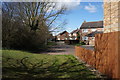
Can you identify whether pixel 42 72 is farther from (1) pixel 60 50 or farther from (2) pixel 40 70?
(1) pixel 60 50

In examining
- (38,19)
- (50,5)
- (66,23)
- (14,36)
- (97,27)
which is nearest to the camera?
(14,36)

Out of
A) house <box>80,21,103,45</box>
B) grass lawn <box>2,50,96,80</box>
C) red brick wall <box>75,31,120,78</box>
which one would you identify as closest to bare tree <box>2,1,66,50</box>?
grass lawn <box>2,50,96,80</box>

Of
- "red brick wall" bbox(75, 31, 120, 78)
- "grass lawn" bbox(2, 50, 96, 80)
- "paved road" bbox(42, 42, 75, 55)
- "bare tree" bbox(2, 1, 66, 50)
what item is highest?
"bare tree" bbox(2, 1, 66, 50)

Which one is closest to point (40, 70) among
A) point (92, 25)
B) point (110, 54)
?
point (110, 54)

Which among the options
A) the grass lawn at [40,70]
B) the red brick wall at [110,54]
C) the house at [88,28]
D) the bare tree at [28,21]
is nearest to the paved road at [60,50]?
the bare tree at [28,21]

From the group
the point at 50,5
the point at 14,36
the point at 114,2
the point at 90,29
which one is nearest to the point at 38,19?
the point at 50,5

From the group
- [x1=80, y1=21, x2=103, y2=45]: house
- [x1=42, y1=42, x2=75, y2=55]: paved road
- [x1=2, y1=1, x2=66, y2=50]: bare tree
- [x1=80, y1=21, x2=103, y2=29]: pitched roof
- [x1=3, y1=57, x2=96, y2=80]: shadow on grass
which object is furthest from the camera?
[x1=80, y1=21, x2=103, y2=29]: pitched roof

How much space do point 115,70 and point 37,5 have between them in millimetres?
20174

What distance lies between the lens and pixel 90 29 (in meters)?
42.8

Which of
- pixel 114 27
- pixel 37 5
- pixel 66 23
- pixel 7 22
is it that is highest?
pixel 37 5

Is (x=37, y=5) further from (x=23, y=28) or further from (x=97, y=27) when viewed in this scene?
(x=97, y=27)

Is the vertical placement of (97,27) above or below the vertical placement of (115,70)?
above

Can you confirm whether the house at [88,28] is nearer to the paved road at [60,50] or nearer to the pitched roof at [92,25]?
the pitched roof at [92,25]

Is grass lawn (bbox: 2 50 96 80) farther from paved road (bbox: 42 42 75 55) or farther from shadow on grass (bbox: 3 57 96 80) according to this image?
paved road (bbox: 42 42 75 55)
